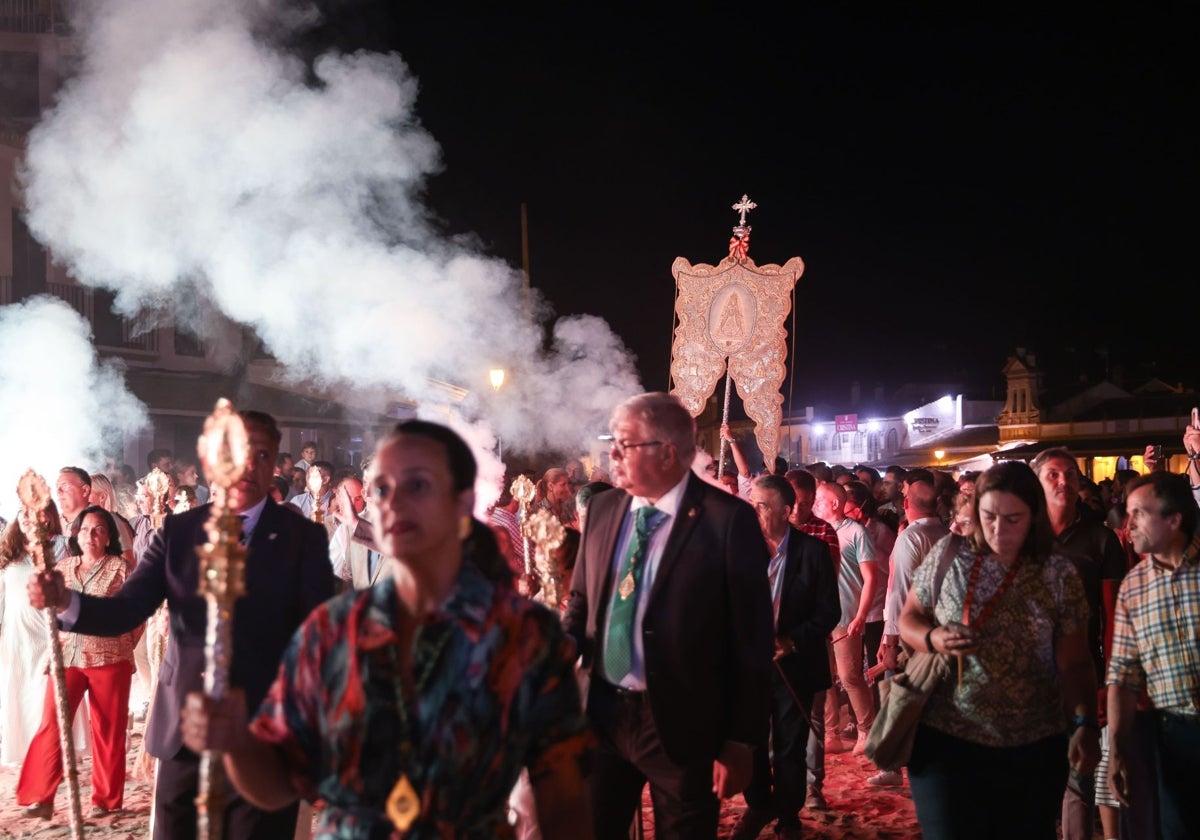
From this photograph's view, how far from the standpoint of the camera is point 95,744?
7.34 metres

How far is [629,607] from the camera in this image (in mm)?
4164

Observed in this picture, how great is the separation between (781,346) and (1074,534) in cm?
552

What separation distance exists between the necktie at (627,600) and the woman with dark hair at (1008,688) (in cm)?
106

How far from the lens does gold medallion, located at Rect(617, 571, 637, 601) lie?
419 cm

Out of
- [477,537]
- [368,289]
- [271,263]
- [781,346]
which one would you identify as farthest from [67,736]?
[271,263]

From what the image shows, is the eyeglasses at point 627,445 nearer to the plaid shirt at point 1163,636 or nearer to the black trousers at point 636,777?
the black trousers at point 636,777

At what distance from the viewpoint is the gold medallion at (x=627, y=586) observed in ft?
13.8

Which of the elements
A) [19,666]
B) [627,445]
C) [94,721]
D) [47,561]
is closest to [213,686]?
[47,561]

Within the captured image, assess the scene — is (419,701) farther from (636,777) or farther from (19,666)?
(19,666)

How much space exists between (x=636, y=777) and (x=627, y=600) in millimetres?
663

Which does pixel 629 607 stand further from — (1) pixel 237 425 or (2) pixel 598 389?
(2) pixel 598 389

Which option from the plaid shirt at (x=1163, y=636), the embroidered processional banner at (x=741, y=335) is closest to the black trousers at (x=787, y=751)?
the plaid shirt at (x=1163, y=636)

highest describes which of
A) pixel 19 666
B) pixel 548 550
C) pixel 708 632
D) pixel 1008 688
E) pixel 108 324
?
pixel 108 324

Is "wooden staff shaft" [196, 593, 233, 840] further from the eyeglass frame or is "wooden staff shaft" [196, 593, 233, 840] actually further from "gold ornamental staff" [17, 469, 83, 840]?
the eyeglass frame
